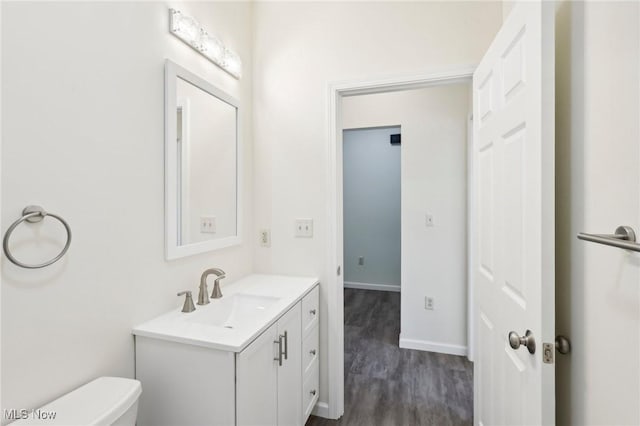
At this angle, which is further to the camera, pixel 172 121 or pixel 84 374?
pixel 172 121

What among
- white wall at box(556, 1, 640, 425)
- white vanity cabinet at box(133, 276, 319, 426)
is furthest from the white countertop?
white wall at box(556, 1, 640, 425)

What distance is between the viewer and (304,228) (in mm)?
2029

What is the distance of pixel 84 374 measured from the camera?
1.06 m

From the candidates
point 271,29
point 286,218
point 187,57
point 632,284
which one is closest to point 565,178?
point 632,284

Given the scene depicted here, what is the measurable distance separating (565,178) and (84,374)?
1694 mm

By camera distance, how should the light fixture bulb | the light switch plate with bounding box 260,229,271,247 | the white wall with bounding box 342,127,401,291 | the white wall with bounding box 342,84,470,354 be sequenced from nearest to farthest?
the light fixture bulb → the light switch plate with bounding box 260,229,271,247 → the white wall with bounding box 342,84,470,354 → the white wall with bounding box 342,127,401,291

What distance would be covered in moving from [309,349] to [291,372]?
0.29 meters

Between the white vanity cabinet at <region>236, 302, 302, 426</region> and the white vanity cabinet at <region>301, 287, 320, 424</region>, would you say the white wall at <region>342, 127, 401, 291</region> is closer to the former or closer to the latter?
the white vanity cabinet at <region>301, 287, 320, 424</region>

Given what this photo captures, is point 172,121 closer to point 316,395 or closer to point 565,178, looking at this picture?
point 565,178

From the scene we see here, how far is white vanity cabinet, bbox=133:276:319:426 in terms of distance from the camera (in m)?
1.09

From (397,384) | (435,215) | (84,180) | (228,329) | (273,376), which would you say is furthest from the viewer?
(435,215)

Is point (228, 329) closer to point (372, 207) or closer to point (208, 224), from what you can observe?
point (208, 224)
